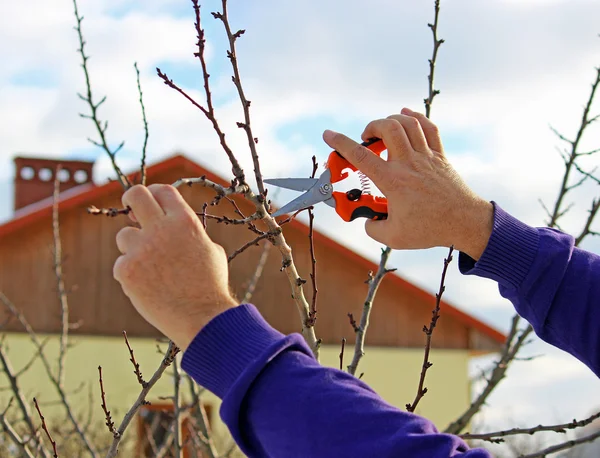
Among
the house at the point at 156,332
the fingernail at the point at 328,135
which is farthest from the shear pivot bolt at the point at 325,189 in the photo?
the house at the point at 156,332

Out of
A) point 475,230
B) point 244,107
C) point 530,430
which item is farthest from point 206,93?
point 530,430

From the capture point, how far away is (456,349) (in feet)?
52.3

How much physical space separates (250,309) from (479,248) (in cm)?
75

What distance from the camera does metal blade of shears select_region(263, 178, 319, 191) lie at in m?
2.42

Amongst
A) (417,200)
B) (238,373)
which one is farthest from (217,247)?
(417,200)

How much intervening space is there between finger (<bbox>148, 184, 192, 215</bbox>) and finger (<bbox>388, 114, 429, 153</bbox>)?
0.72 m

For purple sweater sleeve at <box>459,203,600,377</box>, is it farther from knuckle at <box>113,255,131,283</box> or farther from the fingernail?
knuckle at <box>113,255,131,283</box>

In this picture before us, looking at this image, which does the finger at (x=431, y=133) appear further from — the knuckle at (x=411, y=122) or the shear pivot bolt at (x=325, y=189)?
the shear pivot bolt at (x=325, y=189)

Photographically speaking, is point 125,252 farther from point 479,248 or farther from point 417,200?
point 479,248

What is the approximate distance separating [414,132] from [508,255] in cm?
36

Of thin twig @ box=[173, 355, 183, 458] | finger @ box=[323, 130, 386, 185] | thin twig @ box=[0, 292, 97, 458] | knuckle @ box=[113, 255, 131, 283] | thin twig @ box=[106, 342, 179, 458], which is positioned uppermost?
finger @ box=[323, 130, 386, 185]

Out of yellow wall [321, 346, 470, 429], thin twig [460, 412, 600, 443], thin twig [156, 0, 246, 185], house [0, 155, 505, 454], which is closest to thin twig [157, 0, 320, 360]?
thin twig [156, 0, 246, 185]

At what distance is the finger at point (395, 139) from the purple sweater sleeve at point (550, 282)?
271 millimetres

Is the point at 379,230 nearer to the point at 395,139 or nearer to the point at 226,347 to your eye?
the point at 395,139
